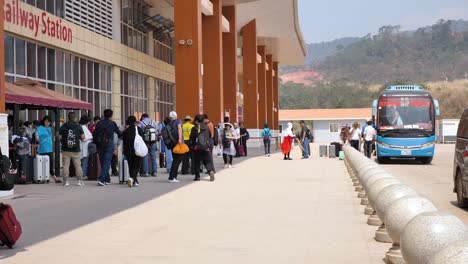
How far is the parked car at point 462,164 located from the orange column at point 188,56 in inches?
684

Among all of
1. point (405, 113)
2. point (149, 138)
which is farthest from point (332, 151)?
point (149, 138)

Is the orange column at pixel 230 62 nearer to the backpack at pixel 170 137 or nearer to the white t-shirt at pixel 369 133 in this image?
the white t-shirt at pixel 369 133

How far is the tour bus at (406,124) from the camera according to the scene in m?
28.6

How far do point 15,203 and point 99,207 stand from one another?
1.80 meters

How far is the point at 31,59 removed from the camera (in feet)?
80.1

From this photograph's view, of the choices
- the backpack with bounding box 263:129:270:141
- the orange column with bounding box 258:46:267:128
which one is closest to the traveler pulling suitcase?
the backpack with bounding box 263:129:270:141

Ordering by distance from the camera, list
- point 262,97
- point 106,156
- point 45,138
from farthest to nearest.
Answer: point 262,97, point 45,138, point 106,156

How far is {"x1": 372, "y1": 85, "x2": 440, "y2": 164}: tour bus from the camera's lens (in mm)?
28625

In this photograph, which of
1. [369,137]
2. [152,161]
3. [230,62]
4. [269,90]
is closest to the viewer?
[152,161]

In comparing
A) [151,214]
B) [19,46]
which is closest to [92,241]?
[151,214]

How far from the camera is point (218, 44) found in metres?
36.6

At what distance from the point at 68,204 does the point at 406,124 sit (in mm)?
17811

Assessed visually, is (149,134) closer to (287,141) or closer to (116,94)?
(116,94)

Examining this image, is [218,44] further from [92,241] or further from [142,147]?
[92,241]
